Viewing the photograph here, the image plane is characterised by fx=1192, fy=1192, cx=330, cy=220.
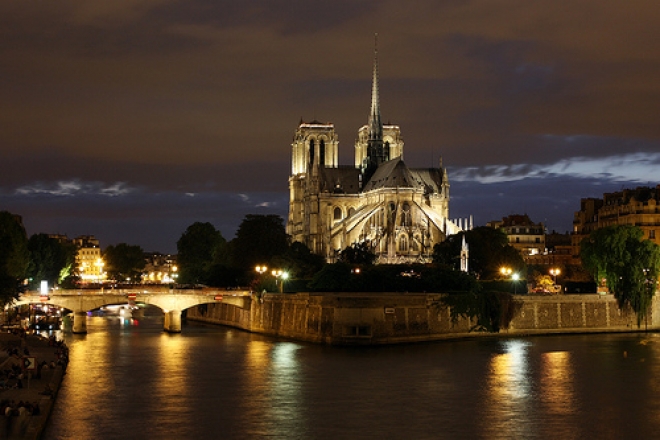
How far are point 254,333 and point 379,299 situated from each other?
16.1 m

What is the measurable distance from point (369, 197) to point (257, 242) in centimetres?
3313

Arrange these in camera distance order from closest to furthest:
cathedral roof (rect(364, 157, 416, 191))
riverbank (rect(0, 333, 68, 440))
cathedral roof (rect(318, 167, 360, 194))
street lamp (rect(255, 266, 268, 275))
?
riverbank (rect(0, 333, 68, 440)) < street lamp (rect(255, 266, 268, 275)) < cathedral roof (rect(364, 157, 416, 191)) < cathedral roof (rect(318, 167, 360, 194))

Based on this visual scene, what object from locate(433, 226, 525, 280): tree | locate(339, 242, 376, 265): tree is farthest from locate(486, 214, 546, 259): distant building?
locate(433, 226, 525, 280): tree

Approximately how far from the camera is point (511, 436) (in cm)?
3731

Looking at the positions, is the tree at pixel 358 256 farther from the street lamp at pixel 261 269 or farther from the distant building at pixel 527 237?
the distant building at pixel 527 237

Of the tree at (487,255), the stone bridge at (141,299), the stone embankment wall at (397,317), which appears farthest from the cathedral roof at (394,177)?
the stone bridge at (141,299)

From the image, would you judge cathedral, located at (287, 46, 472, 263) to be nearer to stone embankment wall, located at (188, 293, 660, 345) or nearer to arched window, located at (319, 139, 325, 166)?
arched window, located at (319, 139, 325, 166)

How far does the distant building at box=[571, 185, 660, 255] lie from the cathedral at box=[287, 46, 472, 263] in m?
13.5

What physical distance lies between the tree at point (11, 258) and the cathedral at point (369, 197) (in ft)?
142

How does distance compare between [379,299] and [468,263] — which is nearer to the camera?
[379,299]

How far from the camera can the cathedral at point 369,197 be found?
120 meters

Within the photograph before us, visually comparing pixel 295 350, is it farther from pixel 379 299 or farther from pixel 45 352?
pixel 45 352

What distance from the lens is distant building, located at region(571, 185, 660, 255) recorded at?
103500mm

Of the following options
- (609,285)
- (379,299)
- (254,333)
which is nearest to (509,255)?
(609,285)
